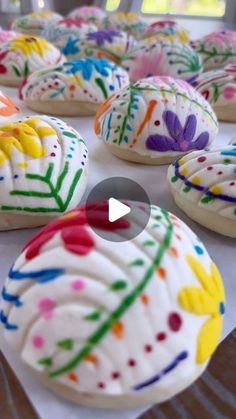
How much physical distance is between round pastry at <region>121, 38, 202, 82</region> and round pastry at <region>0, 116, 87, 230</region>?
74 cm

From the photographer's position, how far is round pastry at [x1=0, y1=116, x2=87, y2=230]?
30.0 inches

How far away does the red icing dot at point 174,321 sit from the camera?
0.48 m

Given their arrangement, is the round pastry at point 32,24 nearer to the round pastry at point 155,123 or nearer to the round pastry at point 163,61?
the round pastry at point 163,61

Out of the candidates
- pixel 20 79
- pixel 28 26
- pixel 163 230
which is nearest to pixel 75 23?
pixel 28 26

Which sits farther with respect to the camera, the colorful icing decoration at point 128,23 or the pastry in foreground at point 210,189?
the colorful icing decoration at point 128,23

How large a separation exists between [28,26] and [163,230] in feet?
6.61

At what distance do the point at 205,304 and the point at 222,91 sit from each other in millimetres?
849

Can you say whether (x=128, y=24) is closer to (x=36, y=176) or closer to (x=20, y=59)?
(x=20, y=59)

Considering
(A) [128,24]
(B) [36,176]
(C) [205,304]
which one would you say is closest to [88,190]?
(B) [36,176]

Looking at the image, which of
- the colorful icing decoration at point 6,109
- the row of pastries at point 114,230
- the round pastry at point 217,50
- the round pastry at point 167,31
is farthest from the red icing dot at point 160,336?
the round pastry at point 167,31

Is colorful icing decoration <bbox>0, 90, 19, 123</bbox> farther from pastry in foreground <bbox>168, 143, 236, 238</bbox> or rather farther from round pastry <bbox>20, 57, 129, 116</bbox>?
pastry in foreground <bbox>168, 143, 236, 238</bbox>

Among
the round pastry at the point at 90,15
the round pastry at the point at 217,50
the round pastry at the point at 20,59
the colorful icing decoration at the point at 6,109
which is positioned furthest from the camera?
the round pastry at the point at 90,15
